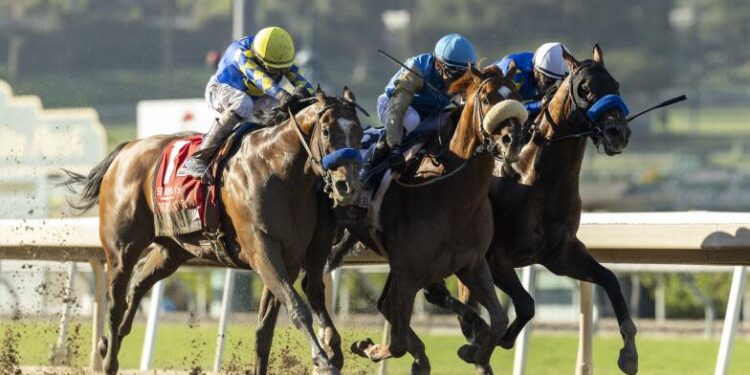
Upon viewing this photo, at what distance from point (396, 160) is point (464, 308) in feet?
2.69

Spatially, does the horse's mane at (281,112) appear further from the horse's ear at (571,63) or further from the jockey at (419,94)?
the horse's ear at (571,63)

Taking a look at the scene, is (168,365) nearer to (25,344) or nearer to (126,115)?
(25,344)

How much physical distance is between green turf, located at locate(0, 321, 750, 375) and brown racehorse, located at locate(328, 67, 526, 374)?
1487mm

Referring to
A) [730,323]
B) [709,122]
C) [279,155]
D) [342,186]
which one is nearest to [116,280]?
[279,155]

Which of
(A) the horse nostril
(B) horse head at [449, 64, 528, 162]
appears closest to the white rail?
(B) horse head at [449, 64, 528, 162]

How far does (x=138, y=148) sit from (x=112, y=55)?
45.0 metres

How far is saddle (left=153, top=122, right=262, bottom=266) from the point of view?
26.2 ft

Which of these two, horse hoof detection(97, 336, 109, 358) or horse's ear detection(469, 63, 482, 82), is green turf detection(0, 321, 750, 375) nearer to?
horse hoof detection(97, 336, 109, 358)

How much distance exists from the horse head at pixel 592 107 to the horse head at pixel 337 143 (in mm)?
1228

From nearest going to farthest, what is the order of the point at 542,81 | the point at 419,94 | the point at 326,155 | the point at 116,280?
the point at 326,155 < the point at 419,94 < the point at 542,81 < the point at 116,280

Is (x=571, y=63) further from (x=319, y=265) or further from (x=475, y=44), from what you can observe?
(x=475, y=44)

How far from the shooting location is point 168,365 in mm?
10812

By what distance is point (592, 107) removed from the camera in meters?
7.68

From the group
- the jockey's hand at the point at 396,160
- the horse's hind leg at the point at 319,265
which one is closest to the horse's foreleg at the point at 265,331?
the horse's hind leg at the point at 319,265
